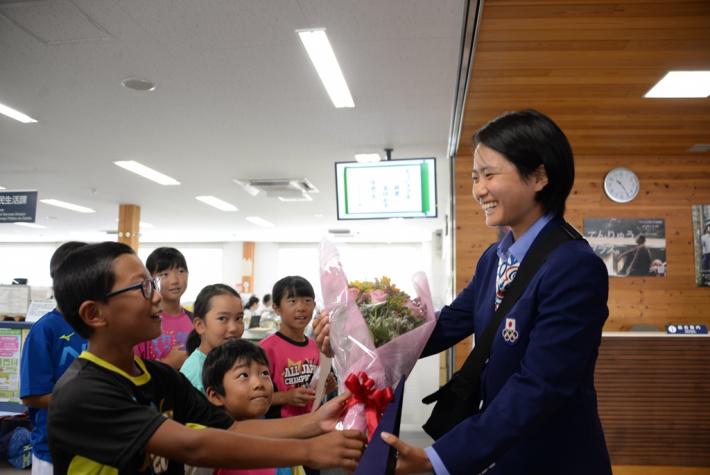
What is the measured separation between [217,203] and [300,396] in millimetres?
8769

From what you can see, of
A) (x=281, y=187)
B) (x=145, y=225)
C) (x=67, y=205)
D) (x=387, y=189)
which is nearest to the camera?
(x=387, y=189)

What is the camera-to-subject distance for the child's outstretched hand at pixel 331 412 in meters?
1.30

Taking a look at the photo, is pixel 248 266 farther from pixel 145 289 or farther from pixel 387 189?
pixel 145 289

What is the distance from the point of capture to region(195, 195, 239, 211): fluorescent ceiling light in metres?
10.2

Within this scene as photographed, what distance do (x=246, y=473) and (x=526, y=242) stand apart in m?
1.19

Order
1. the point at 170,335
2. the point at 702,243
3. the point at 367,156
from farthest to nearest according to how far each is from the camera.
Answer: the point at 367,156 → the point at 702,243 → the point at 170,335

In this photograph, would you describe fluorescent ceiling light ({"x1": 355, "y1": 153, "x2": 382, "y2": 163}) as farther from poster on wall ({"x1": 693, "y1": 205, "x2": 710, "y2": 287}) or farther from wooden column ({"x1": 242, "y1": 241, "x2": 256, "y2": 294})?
wooden column ({"x1": 242, "y1": 241, "x2": 256, "y2": 294})

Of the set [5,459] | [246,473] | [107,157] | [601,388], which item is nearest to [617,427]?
[601,388]

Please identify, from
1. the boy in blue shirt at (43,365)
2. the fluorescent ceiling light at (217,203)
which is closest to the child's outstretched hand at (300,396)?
the boy in blue shirt at (43,365)

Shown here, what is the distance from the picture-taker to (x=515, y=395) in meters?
1.13

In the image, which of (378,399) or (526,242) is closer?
(378,399)

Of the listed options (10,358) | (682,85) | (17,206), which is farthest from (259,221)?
(682,85)

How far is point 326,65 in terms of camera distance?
Result: 4.20 m

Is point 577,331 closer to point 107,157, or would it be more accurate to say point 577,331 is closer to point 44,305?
point 44,305
